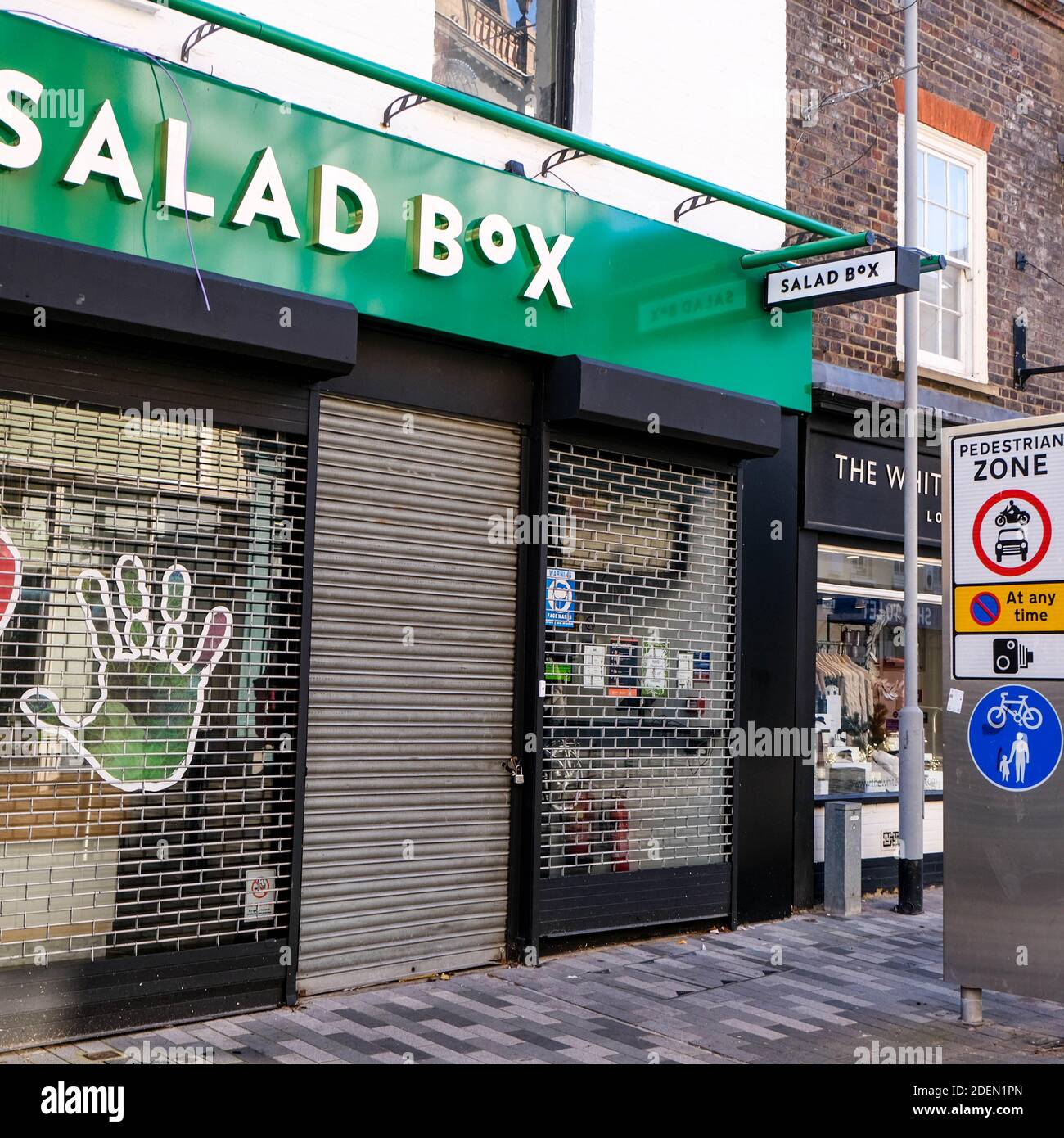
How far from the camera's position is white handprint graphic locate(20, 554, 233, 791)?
5.81m

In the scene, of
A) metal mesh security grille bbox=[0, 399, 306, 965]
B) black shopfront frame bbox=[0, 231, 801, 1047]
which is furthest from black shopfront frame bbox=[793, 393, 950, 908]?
metal mesh security grille bbox=[0, 399, 306, 965]

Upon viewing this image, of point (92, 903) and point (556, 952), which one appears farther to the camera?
point (556, 952)

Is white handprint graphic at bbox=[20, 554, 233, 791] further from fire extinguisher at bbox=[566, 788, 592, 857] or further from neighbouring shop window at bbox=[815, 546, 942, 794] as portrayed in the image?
neighbouring shop window at bbox=[815, 546, 942, 794]

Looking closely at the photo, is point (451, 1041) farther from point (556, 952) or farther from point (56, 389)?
point (56, 389)

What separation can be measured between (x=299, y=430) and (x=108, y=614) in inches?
53.2

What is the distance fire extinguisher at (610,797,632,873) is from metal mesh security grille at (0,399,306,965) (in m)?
2.44

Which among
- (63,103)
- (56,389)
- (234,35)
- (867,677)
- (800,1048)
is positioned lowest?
(800,1048)

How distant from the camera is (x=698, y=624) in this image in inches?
343

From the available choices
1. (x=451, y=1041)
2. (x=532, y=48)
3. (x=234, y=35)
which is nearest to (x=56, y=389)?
(x=234, y=35)

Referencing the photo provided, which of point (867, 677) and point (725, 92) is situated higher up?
point (725, 92)

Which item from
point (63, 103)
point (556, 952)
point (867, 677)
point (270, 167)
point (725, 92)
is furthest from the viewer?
point (867, 677)

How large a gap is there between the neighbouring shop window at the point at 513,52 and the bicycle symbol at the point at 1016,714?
4544 mm

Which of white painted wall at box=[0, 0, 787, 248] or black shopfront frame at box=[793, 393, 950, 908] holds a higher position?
white painted wall at box=[0, 0, 787, 248]

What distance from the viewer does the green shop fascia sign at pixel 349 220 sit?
5.64m
